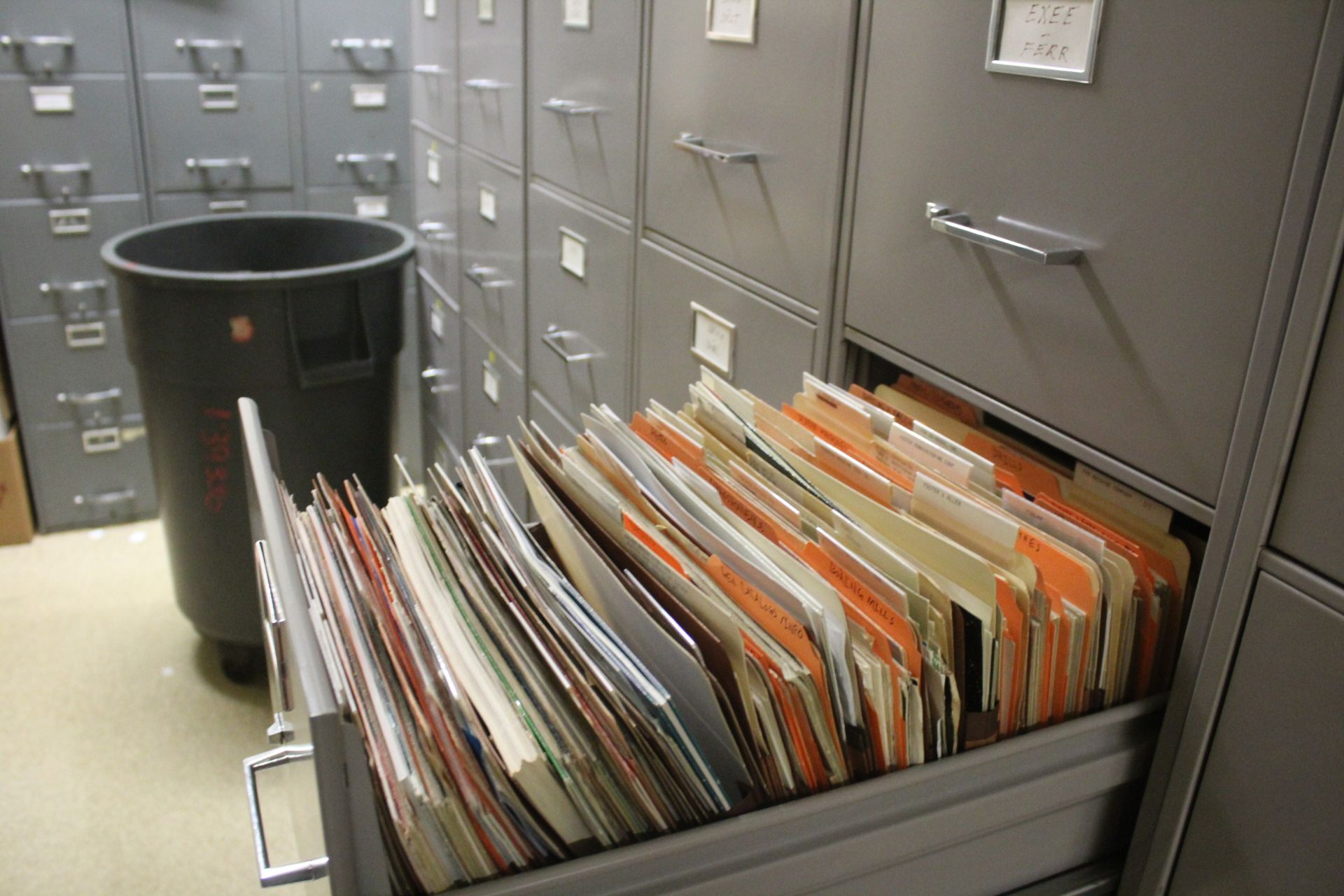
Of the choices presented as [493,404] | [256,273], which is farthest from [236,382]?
[493,404]

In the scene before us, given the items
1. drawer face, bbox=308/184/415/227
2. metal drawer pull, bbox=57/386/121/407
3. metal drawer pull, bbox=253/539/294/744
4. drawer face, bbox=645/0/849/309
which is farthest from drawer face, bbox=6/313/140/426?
metal drawer pull, bbox=253/539/294/744

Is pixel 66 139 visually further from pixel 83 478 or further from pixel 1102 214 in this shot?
pixel 1102 214

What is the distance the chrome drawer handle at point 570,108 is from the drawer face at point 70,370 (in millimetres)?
1915

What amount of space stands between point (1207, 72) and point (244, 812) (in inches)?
85.5

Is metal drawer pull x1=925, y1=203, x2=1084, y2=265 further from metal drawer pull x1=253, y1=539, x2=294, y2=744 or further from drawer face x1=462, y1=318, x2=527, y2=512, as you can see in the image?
drawer face x1=462, y1=318, x2=527, y2=512

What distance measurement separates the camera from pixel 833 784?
30.7 inches

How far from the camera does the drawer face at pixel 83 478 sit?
331 centimetres

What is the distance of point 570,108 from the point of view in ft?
5.99

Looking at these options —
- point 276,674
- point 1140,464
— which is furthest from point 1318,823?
point 276,674

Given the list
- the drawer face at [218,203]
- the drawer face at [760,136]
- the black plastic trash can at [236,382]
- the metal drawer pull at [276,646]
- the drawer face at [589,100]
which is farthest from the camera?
the drawer face at [218,203]

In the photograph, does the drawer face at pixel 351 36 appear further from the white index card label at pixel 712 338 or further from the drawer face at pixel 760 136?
the white index card label at pixel 712 338

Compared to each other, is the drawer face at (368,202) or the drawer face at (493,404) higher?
the drawer face at (368,202)

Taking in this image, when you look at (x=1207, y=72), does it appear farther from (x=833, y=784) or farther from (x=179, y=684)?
(x=179, y=684)

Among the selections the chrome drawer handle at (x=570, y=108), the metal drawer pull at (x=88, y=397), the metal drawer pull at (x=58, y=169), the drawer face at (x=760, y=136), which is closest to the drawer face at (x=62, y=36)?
the metal drawer pull at (x=58, y=169)
